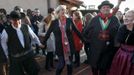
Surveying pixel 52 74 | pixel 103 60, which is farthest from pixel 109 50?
pixel 52 74

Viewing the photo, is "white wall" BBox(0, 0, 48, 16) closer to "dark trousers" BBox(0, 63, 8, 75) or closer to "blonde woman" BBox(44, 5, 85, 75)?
"dark trousers" BBox(0, 63, 8, 75)

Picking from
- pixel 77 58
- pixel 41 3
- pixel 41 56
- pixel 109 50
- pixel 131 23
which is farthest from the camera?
pixel 41 3

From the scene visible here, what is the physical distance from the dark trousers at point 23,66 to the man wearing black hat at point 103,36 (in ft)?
4.49

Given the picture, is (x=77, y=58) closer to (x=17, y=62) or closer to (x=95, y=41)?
(x=95, y=41)

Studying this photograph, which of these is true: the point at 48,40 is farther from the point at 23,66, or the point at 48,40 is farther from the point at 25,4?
the point at 25,4

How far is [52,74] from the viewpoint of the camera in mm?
9680

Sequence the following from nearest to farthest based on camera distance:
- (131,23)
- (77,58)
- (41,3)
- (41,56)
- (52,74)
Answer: (131,23) < (52,74) < (77,58) < (41,56) < (41,3)

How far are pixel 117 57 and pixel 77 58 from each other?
373 centimetres

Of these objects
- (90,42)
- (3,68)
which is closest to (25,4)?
(3,68)

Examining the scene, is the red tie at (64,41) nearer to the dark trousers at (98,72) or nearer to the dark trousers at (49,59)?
the dark trousers at (98,72)

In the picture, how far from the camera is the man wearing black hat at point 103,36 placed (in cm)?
733

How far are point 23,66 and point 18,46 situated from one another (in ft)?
1.56

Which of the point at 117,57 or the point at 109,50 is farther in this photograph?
the point at 109,50

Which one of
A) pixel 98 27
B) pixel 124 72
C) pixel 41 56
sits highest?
pixel 98 27
